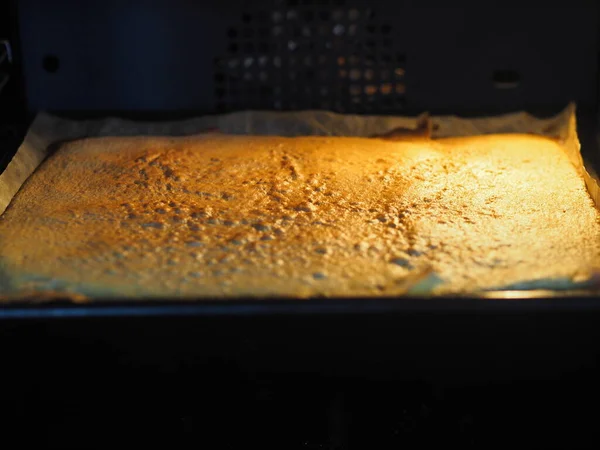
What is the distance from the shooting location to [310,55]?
4.37ft

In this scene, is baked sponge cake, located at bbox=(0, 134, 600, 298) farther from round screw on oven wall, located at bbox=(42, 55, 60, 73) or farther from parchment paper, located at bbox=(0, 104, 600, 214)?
round screw on oven wall, located at bbox=(42, 55, 60, 73)

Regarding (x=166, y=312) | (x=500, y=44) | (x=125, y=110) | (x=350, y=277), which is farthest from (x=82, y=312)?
(x=500, y=44)

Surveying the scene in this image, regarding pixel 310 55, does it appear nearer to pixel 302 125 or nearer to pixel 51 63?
pixel 302 125

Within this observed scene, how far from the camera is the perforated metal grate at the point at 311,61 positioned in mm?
1315

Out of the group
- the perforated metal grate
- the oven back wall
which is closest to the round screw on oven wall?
the oven back wall

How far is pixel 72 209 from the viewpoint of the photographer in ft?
3.64

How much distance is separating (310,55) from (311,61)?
0.01 meters

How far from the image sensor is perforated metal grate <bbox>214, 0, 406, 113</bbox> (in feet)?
4.32

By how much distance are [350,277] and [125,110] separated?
2.22 ft

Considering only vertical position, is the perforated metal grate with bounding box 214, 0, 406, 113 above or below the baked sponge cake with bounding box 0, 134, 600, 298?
above

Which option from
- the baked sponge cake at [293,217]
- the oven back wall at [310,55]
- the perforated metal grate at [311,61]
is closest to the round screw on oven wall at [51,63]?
the oven back wall at [310,55]

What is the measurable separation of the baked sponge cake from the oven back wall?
83 mm

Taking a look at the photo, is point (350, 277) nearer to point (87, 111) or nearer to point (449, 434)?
point (449, 434)

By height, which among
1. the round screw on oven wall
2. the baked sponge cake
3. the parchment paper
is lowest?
the baked sponge cake
